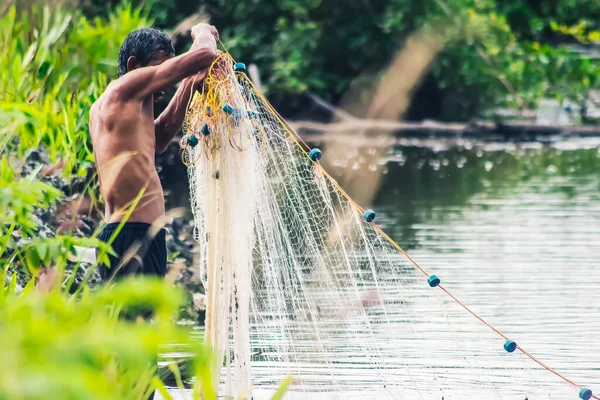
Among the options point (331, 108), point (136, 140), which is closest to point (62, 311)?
point (136, 140)

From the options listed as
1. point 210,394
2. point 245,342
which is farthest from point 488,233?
point 210,394

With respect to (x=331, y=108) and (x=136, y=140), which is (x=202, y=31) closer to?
(x=136, y=140)

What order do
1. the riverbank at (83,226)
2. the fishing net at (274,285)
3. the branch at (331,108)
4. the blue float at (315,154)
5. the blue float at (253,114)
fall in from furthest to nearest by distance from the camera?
the branch at (331,108), the riverbank at (83,226), the blue float at (315,154), the blue float at (253,114), the fishing net at (274,285)

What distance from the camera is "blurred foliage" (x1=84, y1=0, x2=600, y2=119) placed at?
76.6ft

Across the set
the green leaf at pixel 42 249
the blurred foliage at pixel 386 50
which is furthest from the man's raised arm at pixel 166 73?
the blurred foliage at pixel 386 50

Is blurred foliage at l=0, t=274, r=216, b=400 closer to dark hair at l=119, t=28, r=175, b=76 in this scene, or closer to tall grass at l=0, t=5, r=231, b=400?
tall grass at l=0, t=5, r=231, b=400

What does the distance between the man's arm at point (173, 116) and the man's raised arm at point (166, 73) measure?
32cm

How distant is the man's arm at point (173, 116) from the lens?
4777mm

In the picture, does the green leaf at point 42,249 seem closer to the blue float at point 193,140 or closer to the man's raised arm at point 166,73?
the man's raised arm at point 166,73

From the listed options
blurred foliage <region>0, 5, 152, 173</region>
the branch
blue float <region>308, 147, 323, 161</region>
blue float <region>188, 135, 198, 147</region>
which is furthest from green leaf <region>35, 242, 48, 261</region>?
the branch

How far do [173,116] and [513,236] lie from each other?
247 inches

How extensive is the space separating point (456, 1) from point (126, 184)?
1967 cm

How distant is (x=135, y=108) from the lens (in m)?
4.48

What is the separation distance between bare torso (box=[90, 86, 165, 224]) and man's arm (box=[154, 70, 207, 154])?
25 centimetres
